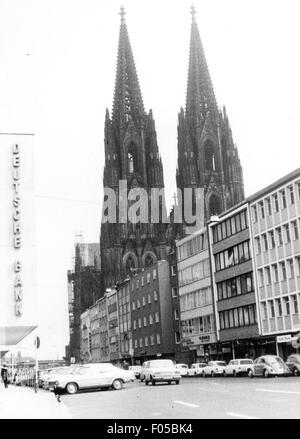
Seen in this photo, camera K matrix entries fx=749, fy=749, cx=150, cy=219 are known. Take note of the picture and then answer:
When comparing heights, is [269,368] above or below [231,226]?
below

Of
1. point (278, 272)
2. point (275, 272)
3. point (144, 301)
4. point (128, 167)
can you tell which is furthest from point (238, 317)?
point (128, 167)

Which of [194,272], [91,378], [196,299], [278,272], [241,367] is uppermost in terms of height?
[194,272]

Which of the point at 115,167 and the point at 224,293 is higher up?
the point at 115,167

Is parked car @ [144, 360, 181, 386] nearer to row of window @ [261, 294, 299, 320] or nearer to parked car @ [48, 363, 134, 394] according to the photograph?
parked car @ [48, 363, 134, 394]

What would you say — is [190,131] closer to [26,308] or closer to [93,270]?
[93,270]

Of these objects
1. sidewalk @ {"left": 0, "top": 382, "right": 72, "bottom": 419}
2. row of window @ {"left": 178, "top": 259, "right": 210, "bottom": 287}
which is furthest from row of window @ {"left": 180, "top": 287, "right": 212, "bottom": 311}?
sidewalk @ {"left": 0, "top": 382, "right": 72, "bottom": 419}

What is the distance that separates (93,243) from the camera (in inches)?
7525

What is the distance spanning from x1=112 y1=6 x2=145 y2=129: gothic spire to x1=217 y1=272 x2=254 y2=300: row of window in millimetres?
70869

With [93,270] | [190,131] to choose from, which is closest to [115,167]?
[190,131]

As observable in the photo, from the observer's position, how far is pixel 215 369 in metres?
61.1

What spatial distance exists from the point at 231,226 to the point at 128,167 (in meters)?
64.7

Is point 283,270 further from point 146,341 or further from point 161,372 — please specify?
point 146,341

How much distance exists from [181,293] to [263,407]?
7068cm

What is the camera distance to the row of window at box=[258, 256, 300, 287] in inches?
2534
